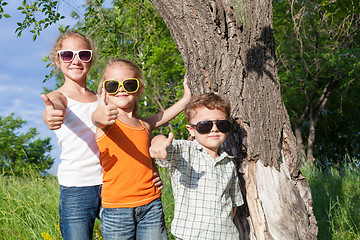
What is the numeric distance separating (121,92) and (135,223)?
899 millimetres

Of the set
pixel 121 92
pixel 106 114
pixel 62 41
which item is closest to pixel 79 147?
pixel 121 92

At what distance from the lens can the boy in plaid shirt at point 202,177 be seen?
7.52ft

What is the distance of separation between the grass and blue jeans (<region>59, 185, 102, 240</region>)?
1.33 m

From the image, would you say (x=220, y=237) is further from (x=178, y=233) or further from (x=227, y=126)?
(x=227, y=126)

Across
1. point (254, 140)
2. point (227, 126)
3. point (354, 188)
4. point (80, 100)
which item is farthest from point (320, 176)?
point (80, 100)

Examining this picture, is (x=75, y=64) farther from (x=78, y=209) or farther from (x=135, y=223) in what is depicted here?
(x=135, y=223)

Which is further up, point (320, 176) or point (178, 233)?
point (320, 176)

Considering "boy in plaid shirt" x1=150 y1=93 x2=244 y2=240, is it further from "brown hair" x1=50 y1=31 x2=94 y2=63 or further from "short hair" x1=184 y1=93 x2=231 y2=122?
"brown hair" x1=50 y1=31 x2=94 y2=63

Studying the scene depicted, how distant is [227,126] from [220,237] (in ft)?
2.40

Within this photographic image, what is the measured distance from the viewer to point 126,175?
7.68 ft

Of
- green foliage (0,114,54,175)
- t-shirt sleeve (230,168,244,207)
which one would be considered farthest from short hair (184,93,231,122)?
green foliage (0,114,54,175)

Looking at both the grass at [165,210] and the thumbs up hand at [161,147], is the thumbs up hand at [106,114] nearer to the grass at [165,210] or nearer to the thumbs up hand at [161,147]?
the thumbs up hand at [161,147]

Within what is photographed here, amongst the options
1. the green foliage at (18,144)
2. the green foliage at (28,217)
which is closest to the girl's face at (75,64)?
the green foliage at (28,217)

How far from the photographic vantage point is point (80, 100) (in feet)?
8.37
